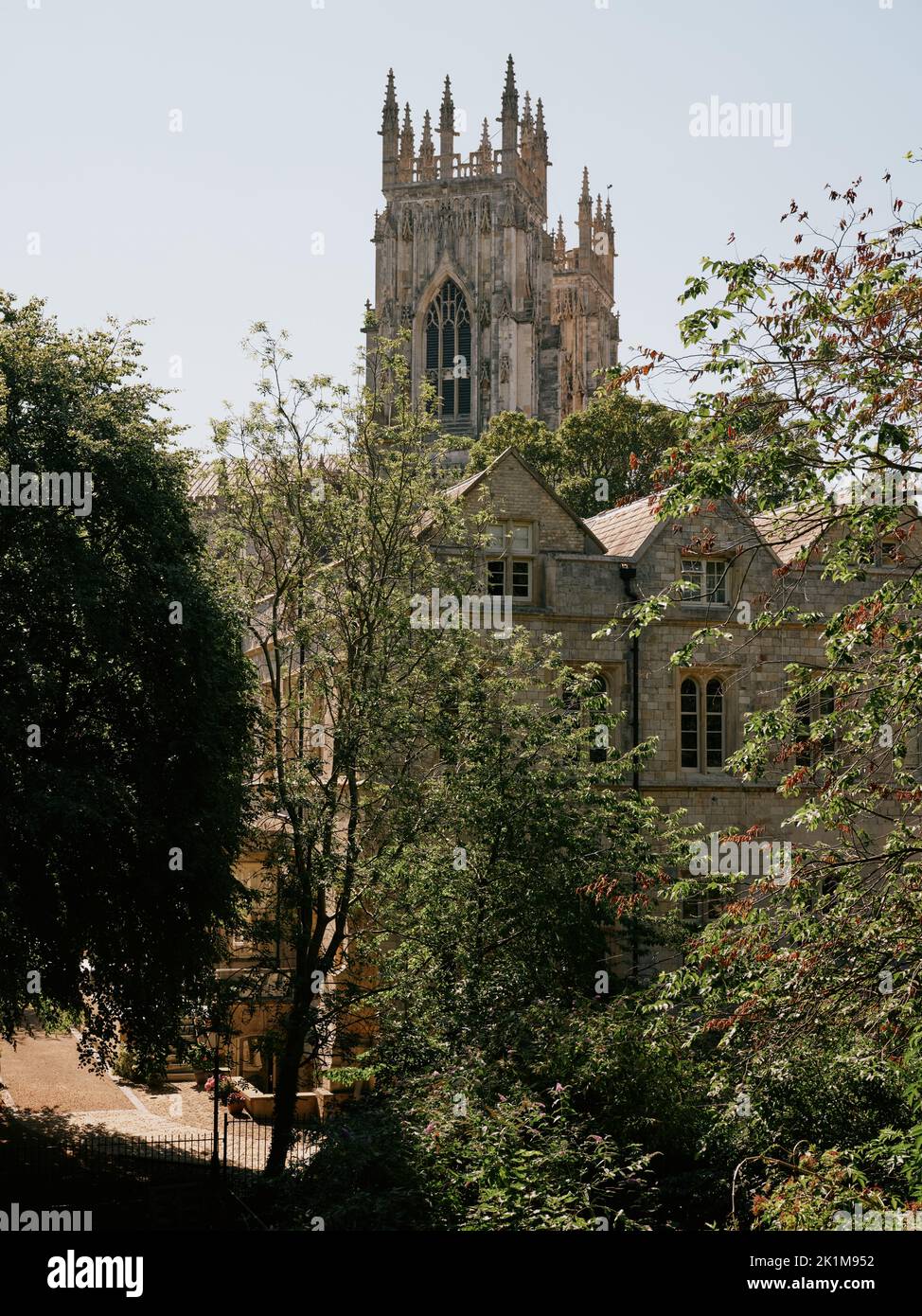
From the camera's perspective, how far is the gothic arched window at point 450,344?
301 ft

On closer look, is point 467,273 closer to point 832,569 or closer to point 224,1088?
point 224,1088

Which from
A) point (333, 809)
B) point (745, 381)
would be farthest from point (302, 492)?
point (745, 381)

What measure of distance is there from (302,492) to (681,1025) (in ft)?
39.7

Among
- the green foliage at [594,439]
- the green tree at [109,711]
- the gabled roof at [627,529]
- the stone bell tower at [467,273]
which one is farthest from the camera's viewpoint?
the stone bell tower at [467,273]

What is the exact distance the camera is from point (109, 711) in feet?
69.8

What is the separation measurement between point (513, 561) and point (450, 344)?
66707 mm

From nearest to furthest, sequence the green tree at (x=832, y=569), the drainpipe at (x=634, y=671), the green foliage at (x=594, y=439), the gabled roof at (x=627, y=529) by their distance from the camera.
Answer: the green tree at (x=832, y=569) → the drainpipe at (x=634, y=671) → the gabled roof at (x=627, y=529) → the green foliage at (x=594, y=439)

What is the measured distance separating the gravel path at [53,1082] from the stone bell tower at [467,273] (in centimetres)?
6225

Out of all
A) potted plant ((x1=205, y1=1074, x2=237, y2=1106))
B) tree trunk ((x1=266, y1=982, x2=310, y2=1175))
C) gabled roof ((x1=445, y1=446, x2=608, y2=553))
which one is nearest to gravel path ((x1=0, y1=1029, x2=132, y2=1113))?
→ potted plant ((x1=205, y1=1074, x2=237, y2=1106))

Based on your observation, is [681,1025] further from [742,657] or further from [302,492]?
[742,657]

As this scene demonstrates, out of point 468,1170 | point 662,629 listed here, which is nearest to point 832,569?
point 468,1170

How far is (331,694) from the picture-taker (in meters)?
22.9

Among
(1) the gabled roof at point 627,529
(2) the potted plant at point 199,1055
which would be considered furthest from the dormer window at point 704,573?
(2) the potted plant at point 199,1055

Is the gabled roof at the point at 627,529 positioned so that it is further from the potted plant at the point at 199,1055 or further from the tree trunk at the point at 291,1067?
the potted plant at the point at 199,1055
